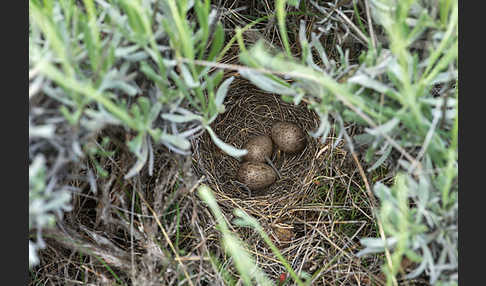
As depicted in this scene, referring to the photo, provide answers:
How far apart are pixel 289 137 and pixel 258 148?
0.62 ft

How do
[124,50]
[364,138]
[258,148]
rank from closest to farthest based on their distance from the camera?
[124,50], [364,138], [258,148]

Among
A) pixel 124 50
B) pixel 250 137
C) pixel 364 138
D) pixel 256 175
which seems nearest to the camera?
pixel 124 50

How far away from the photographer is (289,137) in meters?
2.50

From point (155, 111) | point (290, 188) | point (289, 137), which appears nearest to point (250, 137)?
point (289, 137)

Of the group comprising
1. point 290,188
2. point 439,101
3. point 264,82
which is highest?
point 264,82

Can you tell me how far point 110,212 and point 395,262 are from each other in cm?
108

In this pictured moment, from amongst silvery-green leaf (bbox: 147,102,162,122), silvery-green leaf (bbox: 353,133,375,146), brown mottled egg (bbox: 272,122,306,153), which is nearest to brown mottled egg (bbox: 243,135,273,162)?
brown mottled egg (bbox: 272,122,306,153)

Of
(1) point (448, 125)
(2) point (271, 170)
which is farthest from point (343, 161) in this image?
(1) point (448, 125)

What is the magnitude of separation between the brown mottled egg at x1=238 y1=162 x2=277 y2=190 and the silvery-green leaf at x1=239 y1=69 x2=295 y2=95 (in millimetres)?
847

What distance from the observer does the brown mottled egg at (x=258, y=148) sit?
8.35 feet

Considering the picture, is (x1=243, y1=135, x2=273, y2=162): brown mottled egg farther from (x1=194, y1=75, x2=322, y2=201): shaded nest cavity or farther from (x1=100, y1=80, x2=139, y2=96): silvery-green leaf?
(x1=100, y1=80, x2=139, y2=96): silvery-green leaf

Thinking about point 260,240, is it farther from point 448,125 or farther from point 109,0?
point 109,0

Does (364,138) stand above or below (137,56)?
below

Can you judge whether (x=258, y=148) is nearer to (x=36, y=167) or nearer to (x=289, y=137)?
(x=289, y=137)
